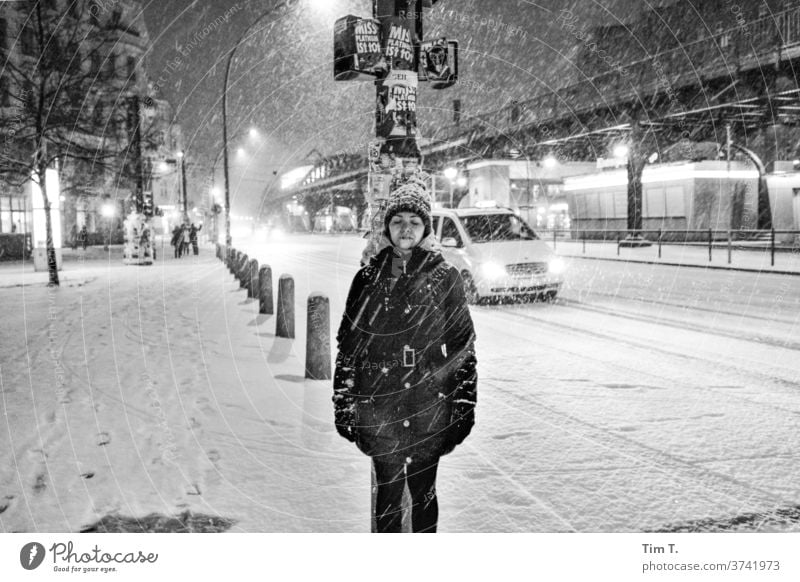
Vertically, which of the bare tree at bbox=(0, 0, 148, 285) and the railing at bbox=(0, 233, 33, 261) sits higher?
the bare tree at bbox=(0, 0, 148, 285)

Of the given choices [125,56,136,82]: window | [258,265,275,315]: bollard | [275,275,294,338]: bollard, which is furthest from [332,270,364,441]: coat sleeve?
[125,56,136,82]: window

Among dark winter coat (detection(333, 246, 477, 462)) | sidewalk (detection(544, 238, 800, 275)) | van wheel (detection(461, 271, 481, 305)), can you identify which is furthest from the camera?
sidewalk (detection(544, 238, 800, 275))

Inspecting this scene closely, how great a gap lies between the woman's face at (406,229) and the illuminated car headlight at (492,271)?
9936mm

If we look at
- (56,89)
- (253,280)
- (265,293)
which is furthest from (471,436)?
(56,89)

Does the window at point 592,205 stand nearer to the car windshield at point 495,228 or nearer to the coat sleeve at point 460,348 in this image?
the car windshield at point 495,228

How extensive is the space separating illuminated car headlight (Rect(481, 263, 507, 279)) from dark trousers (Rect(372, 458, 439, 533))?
9894mm

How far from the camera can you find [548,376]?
725cm

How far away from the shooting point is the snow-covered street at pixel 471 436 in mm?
3938

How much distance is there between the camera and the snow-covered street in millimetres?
3938

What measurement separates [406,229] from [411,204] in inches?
4.2

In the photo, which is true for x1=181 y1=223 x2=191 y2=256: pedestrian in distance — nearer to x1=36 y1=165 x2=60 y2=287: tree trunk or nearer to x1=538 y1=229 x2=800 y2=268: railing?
x1=36 y1=165 x2=60 y2=287: tree trunk

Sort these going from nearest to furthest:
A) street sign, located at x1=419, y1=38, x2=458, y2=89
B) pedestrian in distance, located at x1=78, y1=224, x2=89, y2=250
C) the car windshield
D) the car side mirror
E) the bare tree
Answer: street sign, located at x1=419, y1=38, x2=458, y2=89, the car side mirror, the car windshield, the bare tree, pedestrian in distance, located at x1=78, y1=224, x2=89, y2=250

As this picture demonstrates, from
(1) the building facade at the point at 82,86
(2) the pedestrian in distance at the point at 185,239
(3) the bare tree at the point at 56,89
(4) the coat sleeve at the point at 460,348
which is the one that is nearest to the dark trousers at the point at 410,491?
(4) the coat sleeve at the point at 460,348

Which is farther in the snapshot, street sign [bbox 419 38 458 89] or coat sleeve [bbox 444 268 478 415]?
street sign [bbox 419 38 458 89]
